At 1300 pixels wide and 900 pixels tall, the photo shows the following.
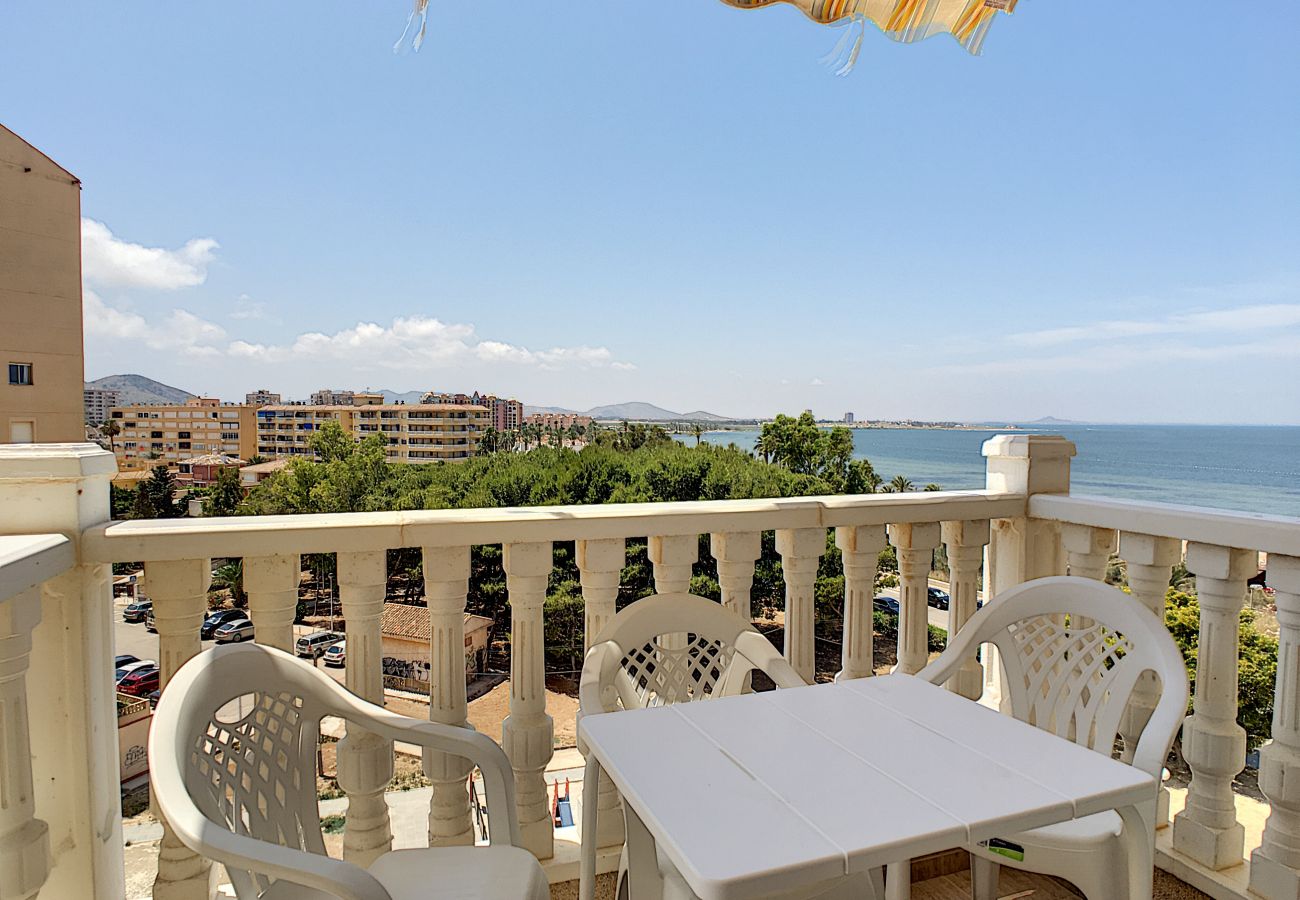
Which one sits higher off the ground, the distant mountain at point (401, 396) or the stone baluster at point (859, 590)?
the distant mountain at point (401, 396)

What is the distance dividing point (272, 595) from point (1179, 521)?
2.01 m

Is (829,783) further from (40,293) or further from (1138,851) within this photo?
(40,293)

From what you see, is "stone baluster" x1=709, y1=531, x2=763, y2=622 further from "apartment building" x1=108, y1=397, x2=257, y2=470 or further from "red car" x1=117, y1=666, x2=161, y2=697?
"apartment building" x1=108, y1=397, x2=257, y2=470

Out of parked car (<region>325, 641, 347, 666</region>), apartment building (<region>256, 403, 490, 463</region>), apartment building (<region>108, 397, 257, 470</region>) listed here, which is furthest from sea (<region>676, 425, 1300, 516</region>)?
parked car (<region>325, 641, 347, 666</region>)

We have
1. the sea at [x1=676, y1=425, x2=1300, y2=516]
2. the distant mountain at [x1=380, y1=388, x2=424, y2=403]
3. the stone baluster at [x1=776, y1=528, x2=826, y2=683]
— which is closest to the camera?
the stone baluster at [x1=776, y1=528, x2=826, y2=683]

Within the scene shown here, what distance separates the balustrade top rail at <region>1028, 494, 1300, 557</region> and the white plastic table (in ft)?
2.51

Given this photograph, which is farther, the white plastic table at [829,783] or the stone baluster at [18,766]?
the stone baluster at [18,766]

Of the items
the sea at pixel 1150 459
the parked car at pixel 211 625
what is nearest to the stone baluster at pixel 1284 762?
the parked car at pixel 211 625

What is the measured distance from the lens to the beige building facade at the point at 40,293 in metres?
2.59

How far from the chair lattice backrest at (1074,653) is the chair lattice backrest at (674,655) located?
40cm

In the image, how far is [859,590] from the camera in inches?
74.7

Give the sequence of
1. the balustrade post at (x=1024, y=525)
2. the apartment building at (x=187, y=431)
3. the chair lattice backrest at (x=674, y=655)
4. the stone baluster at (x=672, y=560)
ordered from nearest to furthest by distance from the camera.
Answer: the chair lattice backrest at (x=674, y=655) → the stone baluster at (x=672, y=560) → the balustrade post at (x=1024, y=525) → the apartment building at (x=187, y=431)

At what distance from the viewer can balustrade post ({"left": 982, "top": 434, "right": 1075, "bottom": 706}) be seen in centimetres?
203

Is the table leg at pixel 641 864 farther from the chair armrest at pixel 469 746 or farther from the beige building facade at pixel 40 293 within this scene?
the beige building facade at pixel 40 293
